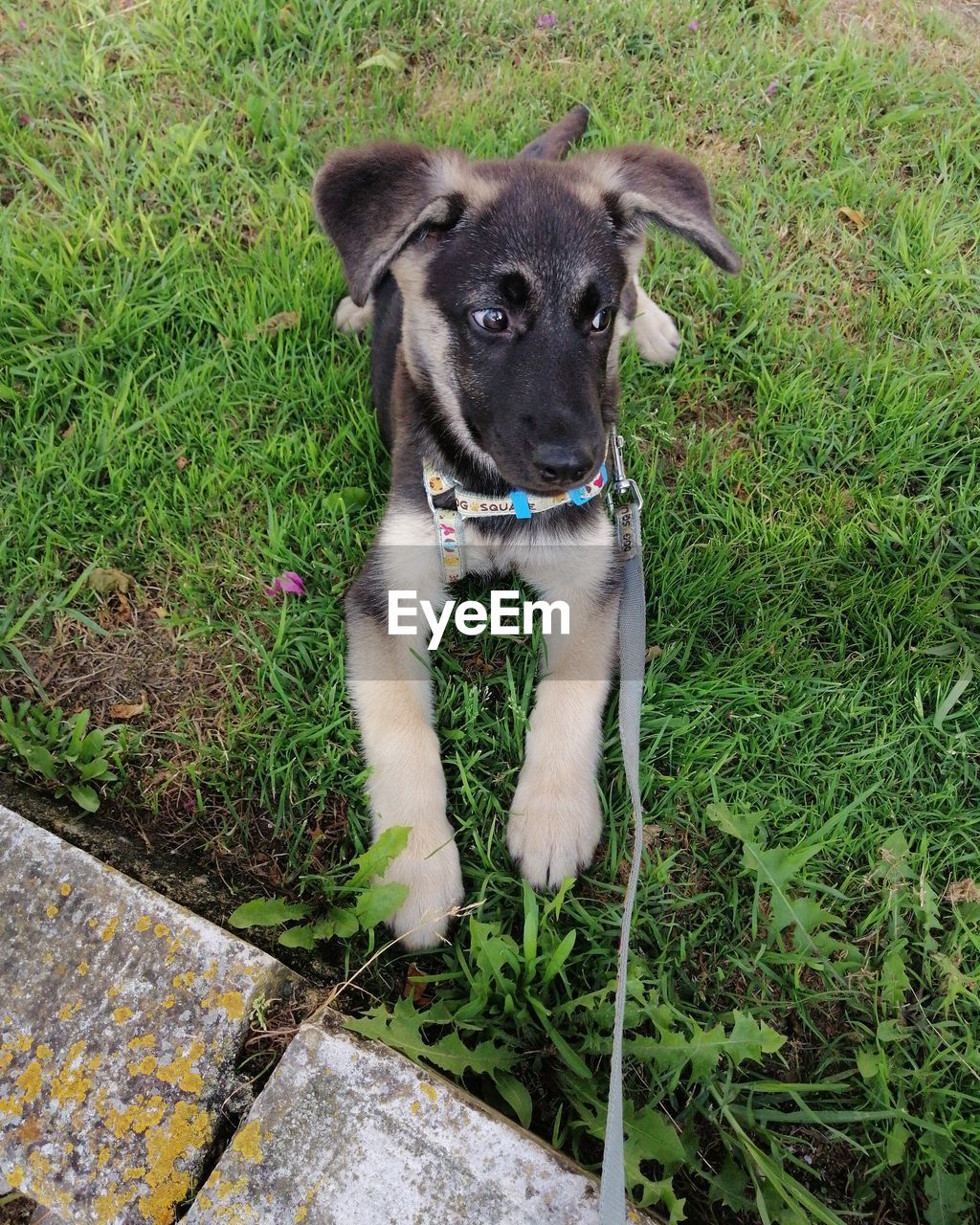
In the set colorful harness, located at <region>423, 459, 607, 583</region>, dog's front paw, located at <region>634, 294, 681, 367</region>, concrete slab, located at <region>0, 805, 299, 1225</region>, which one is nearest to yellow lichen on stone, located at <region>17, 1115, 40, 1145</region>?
concrete slab, located at <region>0, 805, 299, 1225</region>

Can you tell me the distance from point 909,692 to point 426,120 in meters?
3.09

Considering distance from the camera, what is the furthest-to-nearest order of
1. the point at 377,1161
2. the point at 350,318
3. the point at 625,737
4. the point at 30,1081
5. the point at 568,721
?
1. the point at 350,318
2. the point at 568,721
3. the point at 625,737
4. the point at 30,1081
5. the point at 377,1161

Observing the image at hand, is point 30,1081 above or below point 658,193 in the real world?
below

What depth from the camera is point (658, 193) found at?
2369mm

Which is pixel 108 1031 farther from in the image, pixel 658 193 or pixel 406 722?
pixel 658 193

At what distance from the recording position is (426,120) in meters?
3.71

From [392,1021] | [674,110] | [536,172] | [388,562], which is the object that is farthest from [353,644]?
[674,110]

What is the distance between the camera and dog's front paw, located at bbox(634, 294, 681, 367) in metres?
3.20

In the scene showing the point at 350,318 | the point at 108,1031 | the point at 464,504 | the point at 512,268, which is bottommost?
the point at 108,1031

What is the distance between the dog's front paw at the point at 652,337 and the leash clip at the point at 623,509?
598 mm

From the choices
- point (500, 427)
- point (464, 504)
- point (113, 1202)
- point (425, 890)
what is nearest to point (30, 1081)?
point (113, 1202)

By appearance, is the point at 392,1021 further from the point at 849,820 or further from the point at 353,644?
the point at 849,820

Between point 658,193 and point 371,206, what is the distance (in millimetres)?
818

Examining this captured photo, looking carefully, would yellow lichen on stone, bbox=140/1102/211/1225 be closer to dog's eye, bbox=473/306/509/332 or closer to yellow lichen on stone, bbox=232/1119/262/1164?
yellow lichen on stone, bbox=232/1119/262/1164
